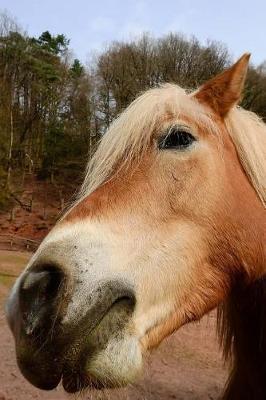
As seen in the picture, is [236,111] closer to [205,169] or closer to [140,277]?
[205,169]

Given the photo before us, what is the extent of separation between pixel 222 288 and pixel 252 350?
717mm

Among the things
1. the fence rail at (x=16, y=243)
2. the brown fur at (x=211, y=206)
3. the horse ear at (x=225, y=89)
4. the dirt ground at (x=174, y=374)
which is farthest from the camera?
the fence rail at (x=16, y=243)

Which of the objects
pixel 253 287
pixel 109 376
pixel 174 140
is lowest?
pixel 109 376

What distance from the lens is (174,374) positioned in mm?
7270

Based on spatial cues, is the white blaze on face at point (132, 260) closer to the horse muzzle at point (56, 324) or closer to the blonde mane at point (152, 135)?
the horse muzzle at point (56, 324)

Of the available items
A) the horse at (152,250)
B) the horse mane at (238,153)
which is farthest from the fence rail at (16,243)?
the horse at (152,250)

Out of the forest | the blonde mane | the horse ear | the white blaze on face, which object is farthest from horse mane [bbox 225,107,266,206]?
the forest

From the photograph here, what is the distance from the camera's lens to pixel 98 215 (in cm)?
218

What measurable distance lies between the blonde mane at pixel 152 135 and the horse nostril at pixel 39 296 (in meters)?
0.67

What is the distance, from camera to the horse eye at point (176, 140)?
2.51 meters

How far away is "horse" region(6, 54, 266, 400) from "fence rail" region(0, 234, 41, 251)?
20.8m

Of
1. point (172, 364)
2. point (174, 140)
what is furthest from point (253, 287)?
point (172, 364)

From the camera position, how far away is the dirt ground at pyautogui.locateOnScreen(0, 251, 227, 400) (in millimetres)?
6193

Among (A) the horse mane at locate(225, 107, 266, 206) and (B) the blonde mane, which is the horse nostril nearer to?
(B) the blonde mane
